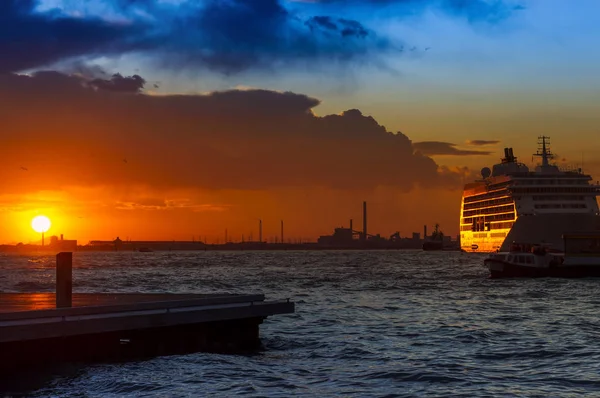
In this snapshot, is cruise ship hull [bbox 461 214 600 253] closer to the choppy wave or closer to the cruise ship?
the cruise ship

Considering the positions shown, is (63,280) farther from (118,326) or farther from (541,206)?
(541,206)

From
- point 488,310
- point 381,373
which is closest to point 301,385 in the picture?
point 381,373

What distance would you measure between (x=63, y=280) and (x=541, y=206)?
11893 centimetres

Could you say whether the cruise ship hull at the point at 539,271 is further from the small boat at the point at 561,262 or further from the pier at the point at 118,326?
the pier at the point at 118,326

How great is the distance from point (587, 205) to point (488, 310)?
95603mm

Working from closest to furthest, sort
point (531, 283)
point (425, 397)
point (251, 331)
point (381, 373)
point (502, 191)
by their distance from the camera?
point (425, 397) → point (381, 373) → point (251, 331) → point (531, 283) → point (502, 191)

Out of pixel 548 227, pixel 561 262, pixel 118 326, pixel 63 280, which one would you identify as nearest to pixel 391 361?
pixel 118 326

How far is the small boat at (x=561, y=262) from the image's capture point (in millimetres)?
74250

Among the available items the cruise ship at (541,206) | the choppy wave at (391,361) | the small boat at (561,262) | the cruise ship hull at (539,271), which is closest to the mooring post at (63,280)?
the choppy wave at (391,361)

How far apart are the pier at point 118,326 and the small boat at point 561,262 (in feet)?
176

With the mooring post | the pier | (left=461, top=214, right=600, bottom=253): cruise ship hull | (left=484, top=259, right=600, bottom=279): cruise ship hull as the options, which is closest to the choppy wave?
the pier

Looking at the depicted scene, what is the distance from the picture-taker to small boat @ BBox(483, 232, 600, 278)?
74250 millimetres

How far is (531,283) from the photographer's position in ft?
234

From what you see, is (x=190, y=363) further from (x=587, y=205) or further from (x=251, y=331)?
(x=587, y=205)
